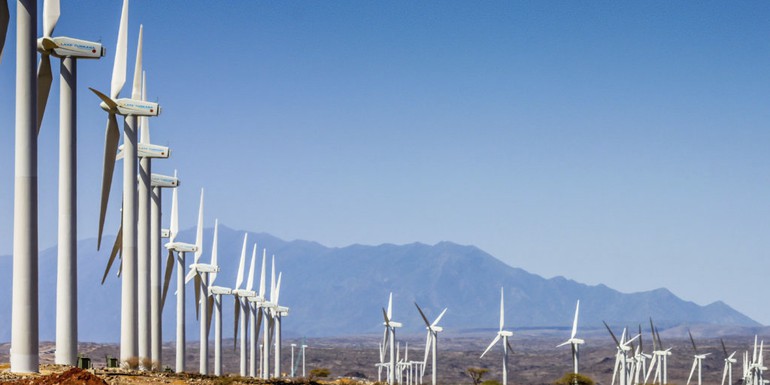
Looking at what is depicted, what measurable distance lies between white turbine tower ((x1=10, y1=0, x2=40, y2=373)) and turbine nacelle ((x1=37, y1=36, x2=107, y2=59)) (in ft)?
22.5

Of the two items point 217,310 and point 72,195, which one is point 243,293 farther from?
point 72,195

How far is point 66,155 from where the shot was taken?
4869 centimetres

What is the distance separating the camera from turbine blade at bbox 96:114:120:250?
53.6 meters

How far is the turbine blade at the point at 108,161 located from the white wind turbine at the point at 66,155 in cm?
309

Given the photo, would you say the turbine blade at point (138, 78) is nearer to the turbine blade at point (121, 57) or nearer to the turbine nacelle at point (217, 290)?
the turbine blade at point (121, 57)

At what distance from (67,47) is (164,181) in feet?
89.0

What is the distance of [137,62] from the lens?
216 ft

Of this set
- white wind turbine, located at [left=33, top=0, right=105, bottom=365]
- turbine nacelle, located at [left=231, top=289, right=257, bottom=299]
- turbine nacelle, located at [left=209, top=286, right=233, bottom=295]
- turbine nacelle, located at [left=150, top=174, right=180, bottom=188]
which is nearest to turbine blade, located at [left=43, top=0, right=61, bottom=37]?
white wind turbine, located at [left=33, top=0, right=105, bottom=365]

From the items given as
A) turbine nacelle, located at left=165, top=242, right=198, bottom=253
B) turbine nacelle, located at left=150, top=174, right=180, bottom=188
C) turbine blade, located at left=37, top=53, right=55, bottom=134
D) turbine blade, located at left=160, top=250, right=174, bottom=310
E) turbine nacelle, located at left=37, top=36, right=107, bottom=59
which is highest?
turbine nacelle, located at left=37, top=36, right=107, bottom=59

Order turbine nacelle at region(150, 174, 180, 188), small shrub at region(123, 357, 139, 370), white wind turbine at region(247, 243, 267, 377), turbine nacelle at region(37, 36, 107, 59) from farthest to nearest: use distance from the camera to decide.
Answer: white wind turbine at region(247, 243, 267, 377) < turbine nacelle at region(150, 174, 180, 188) < small shrub at region(123, 357, 139, 370) < turbine nacelle at region(37, 36, 107, 59)

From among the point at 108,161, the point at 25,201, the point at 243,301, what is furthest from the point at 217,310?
the point at 25,201

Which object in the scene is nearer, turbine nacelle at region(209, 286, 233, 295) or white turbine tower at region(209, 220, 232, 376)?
white turbine tower at region(209, 220, 232, 376)

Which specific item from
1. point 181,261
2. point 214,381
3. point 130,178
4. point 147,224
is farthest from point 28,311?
point 181,261

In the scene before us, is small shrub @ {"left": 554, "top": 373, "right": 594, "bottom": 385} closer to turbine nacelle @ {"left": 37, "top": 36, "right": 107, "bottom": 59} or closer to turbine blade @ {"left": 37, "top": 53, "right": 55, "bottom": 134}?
turbine nacelle @ {"left": 37, "top": 36, "right": 107, "bottom": 59}
